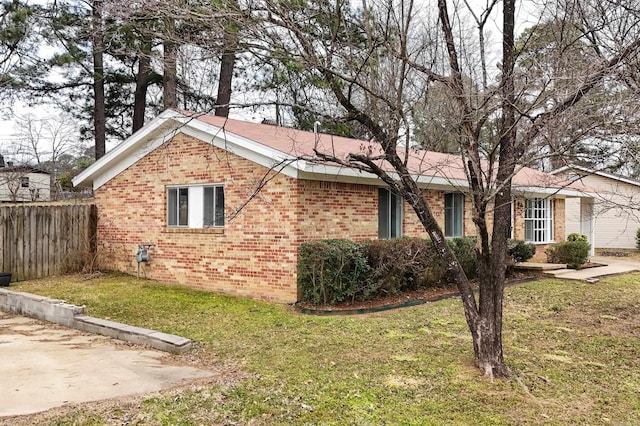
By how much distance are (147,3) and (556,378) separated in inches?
240

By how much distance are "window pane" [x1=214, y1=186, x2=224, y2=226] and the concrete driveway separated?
4051mm

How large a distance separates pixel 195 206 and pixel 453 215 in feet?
24.3

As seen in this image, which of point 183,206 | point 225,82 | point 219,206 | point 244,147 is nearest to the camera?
point 244,147

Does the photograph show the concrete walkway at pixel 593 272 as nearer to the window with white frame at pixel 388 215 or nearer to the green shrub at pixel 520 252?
the green shrub at pixel 520 252

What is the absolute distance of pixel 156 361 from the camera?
20.6ft

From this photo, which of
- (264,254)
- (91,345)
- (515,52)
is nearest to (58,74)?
(264,254)

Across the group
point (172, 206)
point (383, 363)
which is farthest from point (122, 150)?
point (383, 363)

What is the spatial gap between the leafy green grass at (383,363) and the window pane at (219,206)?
1.64 metres

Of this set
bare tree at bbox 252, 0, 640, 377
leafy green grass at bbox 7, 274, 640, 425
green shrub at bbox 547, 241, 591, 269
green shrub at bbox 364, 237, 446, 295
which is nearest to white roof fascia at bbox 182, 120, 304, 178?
green shrub at bbox 364, 237, 446, 295

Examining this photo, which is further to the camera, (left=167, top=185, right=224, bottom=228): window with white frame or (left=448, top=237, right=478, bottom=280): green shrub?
(left=448, top=237, right=478, bottom=280): green shrub

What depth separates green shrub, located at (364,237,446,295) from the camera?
1009 cm

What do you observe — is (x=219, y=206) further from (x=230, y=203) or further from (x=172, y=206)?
(x=172, y=206)

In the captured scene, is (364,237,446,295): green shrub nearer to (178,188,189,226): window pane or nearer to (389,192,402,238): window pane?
(389,192,402,238): window pane

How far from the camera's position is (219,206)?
37.0 ft
